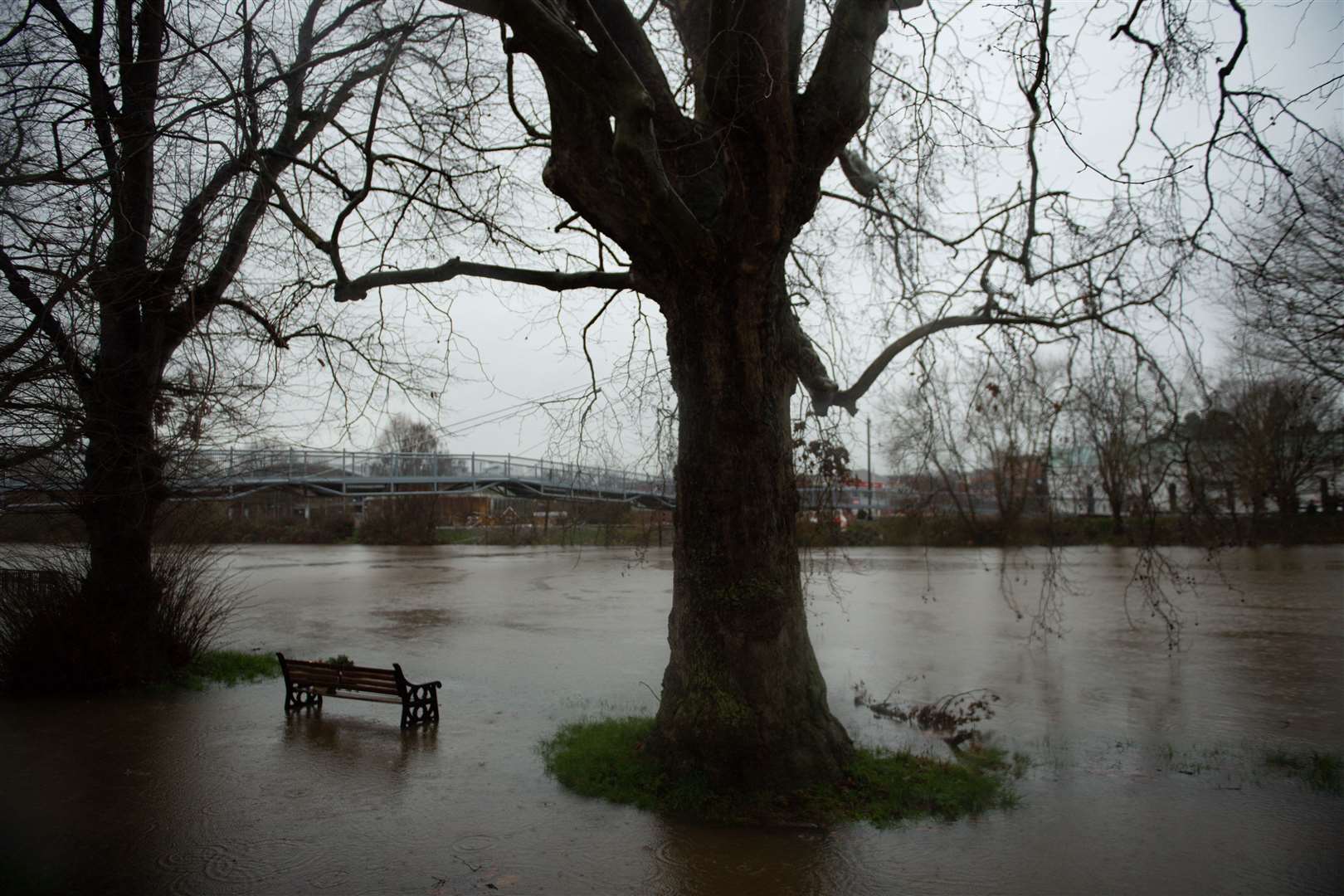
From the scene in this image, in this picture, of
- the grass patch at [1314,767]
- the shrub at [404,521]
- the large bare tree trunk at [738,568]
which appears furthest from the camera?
the shrub at [404,521]

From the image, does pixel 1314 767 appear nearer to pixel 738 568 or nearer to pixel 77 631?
pixel 738 568

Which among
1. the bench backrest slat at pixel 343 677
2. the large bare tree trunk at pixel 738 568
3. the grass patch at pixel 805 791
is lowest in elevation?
the grass patch at pixel 805 791

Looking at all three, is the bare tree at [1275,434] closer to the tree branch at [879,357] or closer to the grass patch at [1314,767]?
the tree branch at [879,357]

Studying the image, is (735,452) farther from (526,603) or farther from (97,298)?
(526,603)

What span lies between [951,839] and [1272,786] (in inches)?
120

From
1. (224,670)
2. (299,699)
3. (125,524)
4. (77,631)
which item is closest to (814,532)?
(299,699)

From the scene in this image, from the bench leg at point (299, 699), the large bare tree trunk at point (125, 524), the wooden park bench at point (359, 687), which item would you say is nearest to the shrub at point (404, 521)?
the large bare tree trunk at point (125, 524)

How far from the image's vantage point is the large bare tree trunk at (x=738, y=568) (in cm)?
616

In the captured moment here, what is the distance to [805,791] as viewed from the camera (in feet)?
19.8

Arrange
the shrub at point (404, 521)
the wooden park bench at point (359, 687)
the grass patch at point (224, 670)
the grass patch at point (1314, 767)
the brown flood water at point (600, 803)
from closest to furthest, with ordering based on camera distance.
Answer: the brown flood water at point (600, 803)
the grass patch at point (1314, 767)
the wooden park bench at point (359, 687)
the grass patch at point (224, 670)
the shrub at point (404, 521)

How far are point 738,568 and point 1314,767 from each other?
5001mm

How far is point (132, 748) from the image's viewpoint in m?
7.33

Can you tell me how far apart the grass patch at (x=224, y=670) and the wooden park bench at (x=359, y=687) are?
1.66 m

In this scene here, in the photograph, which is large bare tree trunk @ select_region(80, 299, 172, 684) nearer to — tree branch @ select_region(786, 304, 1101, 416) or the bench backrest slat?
the bench backrest slat
